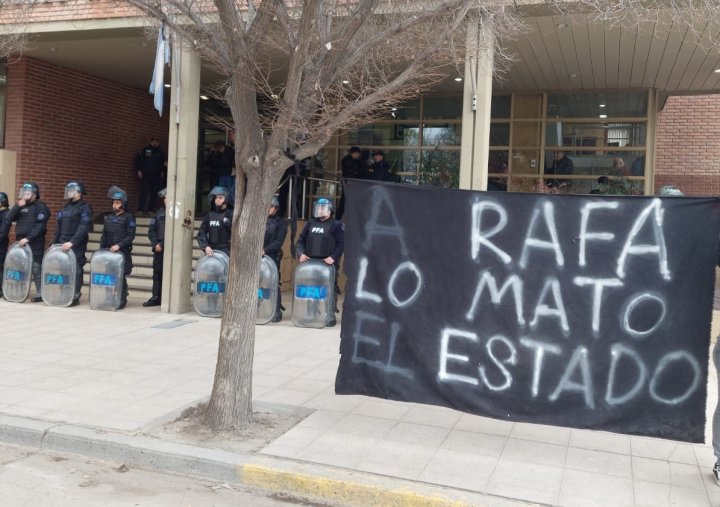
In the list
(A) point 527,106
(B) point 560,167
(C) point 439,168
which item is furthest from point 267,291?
(A) point 527,106

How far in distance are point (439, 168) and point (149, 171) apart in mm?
7299

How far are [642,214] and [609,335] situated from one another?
90 cm

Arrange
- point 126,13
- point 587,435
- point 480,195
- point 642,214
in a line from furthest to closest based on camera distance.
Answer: point 126,13
point 587,435
point 480,195
point 642,214

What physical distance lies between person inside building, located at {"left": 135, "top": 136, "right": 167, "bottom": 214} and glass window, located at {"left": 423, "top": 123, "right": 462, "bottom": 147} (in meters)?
6.76

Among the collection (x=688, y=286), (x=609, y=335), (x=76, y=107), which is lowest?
(x=609, y=335)

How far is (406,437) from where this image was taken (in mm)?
5398

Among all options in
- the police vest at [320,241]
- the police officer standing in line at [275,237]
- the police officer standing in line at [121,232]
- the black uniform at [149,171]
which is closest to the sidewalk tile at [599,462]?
the police vest at [320,241]

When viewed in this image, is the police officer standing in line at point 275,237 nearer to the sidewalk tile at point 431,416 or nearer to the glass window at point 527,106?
the sidewalk tile at point 431,416

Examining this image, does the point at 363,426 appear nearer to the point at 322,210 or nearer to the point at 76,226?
the point at 322,210

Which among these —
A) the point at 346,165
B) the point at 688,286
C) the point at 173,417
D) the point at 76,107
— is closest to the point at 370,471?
the point at 173,417

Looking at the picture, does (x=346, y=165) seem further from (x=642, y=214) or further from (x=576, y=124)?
(x=642, y=214)

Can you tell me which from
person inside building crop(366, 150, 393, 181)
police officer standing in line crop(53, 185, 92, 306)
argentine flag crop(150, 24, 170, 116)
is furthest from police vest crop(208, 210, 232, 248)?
person inside building crop(366, 150, 393, 181)

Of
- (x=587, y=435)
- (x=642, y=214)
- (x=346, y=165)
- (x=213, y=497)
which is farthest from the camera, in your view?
(x=346, y=165)

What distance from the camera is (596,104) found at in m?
15.3
